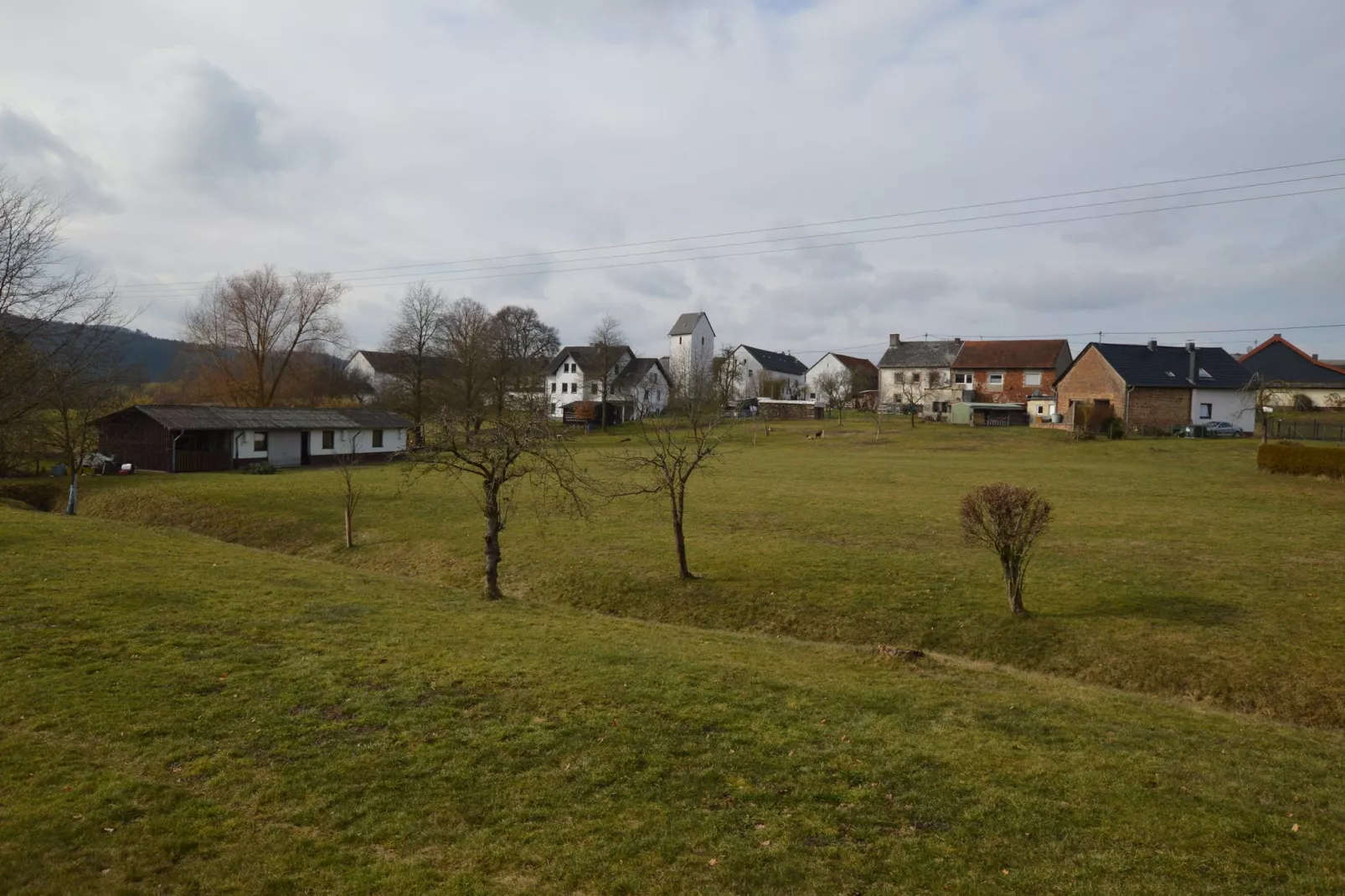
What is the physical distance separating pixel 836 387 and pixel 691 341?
22.7 metres

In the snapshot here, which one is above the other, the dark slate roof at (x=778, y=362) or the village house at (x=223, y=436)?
the dark slate roof at (x=778, y=362)

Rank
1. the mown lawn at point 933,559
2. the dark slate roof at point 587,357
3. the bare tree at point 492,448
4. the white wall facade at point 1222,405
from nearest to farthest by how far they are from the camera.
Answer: the mown lawn at point 933,559
the bare tree at point 492,448
the white wall facade at point 1222,405
the dark slate roof at point 587,357

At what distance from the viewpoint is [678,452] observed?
2708 cm

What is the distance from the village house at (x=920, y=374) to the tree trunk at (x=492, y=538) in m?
69.3

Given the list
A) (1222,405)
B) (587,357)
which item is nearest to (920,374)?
(1222,405)

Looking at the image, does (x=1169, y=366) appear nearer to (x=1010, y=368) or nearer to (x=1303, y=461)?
(x=1010, y=368)

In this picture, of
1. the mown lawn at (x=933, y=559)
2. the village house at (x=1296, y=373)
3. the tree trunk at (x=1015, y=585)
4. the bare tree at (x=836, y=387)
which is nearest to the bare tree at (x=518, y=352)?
the mown lawn at (x=933, y=559)

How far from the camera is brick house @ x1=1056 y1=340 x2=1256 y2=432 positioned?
62000 millimetres

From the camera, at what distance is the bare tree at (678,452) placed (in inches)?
817

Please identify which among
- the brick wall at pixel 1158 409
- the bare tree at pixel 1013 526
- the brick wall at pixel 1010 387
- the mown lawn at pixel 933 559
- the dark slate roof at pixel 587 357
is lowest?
the mown lawn at pixel 933 559

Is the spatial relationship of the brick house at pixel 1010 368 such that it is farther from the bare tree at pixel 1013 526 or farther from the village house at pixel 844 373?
the bare tree at pixel 1013 526

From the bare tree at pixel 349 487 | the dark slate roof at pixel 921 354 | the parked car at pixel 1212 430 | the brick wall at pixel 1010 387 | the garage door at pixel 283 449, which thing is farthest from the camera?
the dark slate roof at pixel 921 354

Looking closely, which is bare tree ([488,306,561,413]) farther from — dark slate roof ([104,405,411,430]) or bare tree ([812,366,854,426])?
bare tree ([812,366,854,426])

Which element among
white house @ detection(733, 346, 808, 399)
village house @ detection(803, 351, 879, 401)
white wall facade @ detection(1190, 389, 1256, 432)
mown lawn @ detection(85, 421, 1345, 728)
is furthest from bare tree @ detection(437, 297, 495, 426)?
white wall facade @ detection(1190, 389, 1256, 432)
